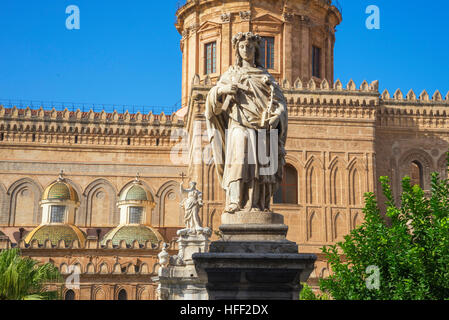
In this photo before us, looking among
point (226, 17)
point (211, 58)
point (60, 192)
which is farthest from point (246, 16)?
point (60, 192)

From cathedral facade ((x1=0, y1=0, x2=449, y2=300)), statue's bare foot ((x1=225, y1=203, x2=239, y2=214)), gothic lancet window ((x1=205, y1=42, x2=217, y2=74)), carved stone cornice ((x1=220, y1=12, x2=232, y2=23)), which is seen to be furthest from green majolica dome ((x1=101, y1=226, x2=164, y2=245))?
statue's bare foot ((x1=225, y1=203, x2=239, y2=214))

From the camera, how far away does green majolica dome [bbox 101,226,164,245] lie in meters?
27.9

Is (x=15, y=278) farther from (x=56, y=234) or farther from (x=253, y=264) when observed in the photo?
(x=56, y=234)

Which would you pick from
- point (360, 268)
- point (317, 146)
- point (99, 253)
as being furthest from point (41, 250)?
point (360, 268)

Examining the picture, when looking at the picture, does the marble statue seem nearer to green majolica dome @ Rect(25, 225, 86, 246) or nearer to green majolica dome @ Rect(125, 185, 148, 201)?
green majolica dome @ Rect(25, 225, 86, 246)

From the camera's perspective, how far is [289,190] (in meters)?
27.9

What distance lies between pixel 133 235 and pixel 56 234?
3.20 metres

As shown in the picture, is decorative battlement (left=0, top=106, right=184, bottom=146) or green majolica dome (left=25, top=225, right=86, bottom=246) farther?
decorative battlement (left=0, top=106, right=184, bottom=146)

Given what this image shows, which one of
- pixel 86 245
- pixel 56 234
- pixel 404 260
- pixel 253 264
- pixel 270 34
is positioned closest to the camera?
pixel 253 264

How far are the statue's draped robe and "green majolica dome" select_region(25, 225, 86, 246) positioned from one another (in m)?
22.6

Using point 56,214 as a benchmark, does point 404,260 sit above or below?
below

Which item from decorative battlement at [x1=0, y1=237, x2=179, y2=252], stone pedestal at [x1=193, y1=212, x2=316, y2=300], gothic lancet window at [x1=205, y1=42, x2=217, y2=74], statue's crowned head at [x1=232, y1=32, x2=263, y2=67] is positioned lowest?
stone pedestal at [x1=193, y1=212, x2=316, y2=300]

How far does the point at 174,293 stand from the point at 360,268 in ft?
24.0

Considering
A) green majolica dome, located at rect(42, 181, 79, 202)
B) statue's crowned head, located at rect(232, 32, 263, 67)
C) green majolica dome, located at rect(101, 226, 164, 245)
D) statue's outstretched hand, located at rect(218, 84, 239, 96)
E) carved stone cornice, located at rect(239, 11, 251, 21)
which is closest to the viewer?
statue's outstretched hand, located at rect(218, 84, 239, 96)
